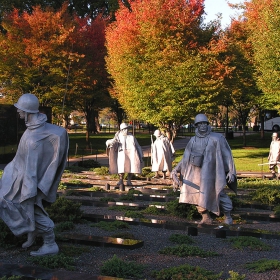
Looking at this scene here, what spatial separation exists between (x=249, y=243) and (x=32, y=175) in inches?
140

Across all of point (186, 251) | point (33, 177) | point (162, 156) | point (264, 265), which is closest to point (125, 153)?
point (162, 156)

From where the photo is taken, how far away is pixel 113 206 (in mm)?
12625

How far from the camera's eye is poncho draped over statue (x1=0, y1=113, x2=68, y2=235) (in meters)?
7.08

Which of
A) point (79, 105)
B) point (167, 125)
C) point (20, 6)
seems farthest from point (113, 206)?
point (20, 6)

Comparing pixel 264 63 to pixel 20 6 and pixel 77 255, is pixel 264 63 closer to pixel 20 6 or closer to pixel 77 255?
pixel 20 6

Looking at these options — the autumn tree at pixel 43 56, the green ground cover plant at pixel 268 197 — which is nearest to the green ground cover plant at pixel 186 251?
the green ground cover plant at pixel 268 197

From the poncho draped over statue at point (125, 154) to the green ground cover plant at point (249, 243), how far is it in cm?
868

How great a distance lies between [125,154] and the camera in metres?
17.2

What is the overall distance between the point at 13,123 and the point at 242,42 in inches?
669

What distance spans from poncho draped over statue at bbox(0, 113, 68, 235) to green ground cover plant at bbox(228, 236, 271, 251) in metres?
2.99

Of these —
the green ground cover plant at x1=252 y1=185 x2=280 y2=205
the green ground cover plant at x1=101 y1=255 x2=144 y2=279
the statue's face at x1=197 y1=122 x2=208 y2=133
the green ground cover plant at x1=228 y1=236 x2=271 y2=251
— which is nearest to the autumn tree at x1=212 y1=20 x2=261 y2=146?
the green ground cover plant at x1=252 y1=185 x2=280 y2=205

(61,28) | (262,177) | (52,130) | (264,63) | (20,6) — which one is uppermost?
(20,6)

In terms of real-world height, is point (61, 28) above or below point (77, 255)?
above

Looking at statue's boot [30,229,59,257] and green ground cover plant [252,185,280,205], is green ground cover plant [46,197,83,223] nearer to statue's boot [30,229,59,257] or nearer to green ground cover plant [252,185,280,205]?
statue's boot [30,229,59,257]
